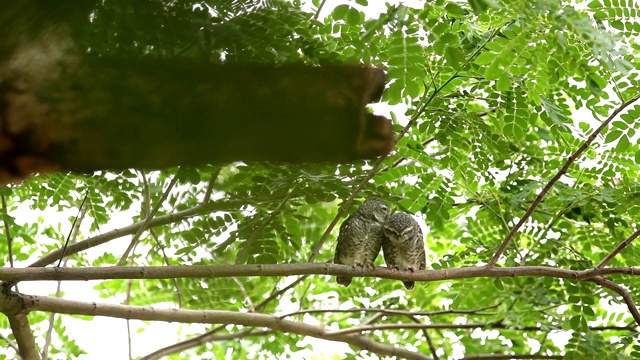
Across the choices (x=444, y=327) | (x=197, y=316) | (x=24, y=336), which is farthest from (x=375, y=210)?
(x=24, y=336)

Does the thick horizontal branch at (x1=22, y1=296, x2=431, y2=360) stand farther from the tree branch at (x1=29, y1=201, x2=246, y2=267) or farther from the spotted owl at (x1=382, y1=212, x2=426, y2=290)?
the spotted owl at (x1=382, y1=212, x2=426, y2=290)

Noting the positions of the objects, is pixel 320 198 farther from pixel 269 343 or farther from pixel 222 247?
pixel 269 343

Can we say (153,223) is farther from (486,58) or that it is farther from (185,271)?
(486,58)

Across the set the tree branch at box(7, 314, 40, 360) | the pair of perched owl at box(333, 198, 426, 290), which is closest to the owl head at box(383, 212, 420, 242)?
the pair of perched owl at box(333, 198, 426, 290)

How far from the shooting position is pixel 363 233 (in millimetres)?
3691

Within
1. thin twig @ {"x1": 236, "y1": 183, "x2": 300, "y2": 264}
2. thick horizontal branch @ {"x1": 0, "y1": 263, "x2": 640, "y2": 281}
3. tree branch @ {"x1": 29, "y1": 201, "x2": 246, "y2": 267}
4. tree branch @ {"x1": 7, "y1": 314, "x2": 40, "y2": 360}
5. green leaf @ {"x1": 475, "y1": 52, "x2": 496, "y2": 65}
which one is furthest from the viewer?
tree branch @ {"x1": 7, "y1": 314, "x2": 40, "y2": 360}

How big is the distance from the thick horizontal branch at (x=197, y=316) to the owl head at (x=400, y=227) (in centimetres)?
68

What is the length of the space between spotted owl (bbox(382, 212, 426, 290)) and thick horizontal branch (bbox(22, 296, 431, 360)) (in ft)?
1.67

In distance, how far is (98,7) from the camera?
97 cm


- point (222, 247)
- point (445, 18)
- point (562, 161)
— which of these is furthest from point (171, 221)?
point (562, 161)

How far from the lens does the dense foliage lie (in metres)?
1.64

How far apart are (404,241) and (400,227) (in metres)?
0.07

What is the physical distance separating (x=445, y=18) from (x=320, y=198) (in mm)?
838

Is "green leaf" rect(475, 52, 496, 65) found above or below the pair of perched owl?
above
